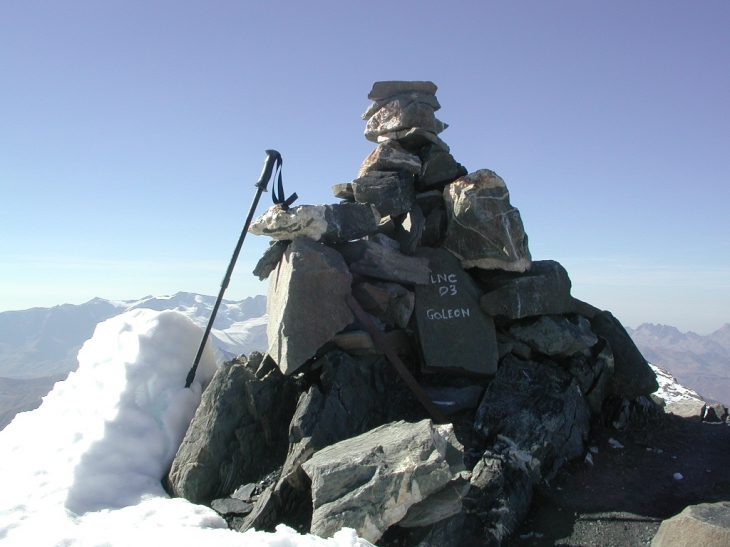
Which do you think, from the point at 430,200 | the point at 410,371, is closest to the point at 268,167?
the point at 430,200

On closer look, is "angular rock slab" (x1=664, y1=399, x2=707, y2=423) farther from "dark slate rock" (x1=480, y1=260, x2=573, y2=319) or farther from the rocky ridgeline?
"dark slate rock" (x1=480, y1=260, x2=573, y2=319)

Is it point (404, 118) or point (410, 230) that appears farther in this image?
point (404, 118)

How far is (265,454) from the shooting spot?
26.4ft

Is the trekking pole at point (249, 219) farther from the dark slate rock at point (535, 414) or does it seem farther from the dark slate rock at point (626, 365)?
the dark slate rock at point (626, 365)

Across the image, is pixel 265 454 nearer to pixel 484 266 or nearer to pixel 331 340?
pixel 331 340

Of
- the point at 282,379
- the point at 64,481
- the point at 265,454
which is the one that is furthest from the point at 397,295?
the point at 64,481

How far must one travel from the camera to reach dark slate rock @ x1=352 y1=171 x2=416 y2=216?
10.0 meters

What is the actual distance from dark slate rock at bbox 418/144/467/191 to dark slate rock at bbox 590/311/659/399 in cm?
401

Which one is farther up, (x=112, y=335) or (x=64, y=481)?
(x=112, y=335)

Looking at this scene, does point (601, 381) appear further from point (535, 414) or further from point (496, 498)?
point (496, 498)

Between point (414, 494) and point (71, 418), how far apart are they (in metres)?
5.45

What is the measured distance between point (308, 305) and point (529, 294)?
3.90 m

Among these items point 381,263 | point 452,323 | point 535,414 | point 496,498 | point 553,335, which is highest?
point 381,263

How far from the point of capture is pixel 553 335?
939 cm
